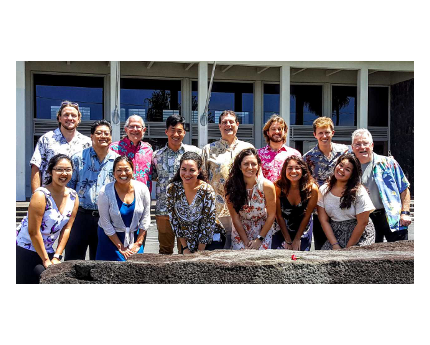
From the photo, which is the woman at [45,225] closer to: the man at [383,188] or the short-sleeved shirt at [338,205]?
the short-sleeved shirt at [338,205]

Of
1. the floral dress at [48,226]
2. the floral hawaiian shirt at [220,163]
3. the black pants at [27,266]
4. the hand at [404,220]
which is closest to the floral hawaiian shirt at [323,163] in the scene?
the floral hawaiian shirt at [220,163]

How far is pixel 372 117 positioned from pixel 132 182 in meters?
16.3

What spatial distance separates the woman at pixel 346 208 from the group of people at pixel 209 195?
0.03 feet

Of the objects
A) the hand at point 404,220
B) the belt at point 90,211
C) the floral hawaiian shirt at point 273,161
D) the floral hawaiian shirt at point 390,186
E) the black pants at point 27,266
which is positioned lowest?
the black pants at point 27,266

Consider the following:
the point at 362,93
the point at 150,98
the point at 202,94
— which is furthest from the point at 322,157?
the point at 150,98

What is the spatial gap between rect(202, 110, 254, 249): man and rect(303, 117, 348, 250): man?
747 mm

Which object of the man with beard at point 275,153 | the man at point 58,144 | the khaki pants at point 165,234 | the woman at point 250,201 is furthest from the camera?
the khaki pants at point 165,234

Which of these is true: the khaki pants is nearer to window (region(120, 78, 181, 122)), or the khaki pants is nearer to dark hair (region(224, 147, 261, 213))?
dark hair (region(224, 147, 261, 213))

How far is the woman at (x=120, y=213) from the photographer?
4387 mm

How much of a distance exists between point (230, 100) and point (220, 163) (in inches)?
492

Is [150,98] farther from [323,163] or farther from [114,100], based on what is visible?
[323,163]

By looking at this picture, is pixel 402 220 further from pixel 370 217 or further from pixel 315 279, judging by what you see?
pixel 315 279

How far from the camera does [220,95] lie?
17.1 meters

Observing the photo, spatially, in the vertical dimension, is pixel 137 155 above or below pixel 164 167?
above
